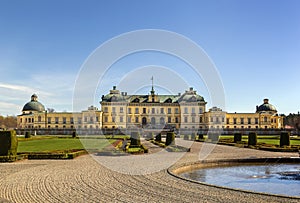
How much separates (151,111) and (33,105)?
83.4ft

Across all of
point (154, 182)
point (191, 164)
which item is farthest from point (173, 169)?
point (154, 182)

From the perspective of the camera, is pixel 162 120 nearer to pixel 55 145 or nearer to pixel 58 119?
pixel 58 119

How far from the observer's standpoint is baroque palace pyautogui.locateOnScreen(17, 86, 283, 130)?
66000mm

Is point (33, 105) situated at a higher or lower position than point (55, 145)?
higher

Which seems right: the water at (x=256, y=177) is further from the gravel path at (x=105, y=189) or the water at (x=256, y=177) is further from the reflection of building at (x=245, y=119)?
the reflection of building at (x=245, y=119)

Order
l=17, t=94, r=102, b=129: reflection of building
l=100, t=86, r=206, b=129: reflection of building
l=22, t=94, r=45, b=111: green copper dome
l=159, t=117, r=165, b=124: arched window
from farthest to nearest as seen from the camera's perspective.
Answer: l=22, t=94, r=45, b=111: green copper dome
l=159, t=117, r=165, b=124: arched window
l=100, t=86, r=206, b=129: reflection of building
l=17, t=94, r=102, b=129: reflection of building

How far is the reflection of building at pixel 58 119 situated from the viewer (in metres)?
64.2

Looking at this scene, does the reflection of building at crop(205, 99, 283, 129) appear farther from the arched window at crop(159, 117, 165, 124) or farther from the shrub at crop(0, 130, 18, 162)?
the shrub at crop(0, 130, 18, 162)

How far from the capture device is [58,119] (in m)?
66.8

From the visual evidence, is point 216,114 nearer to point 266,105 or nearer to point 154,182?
point 266,105

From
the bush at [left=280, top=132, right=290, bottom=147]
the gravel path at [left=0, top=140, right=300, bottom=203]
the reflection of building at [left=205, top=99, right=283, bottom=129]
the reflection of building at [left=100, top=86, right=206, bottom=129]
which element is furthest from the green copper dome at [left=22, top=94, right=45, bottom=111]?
the gravel path at [left=0, top=140, right=300, bottom=203]

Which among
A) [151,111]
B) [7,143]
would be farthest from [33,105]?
[7,143]

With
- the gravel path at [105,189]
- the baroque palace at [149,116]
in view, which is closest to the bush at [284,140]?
the gravel path at [105,189]

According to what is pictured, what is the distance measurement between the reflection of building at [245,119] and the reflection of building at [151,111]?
2936 mm
